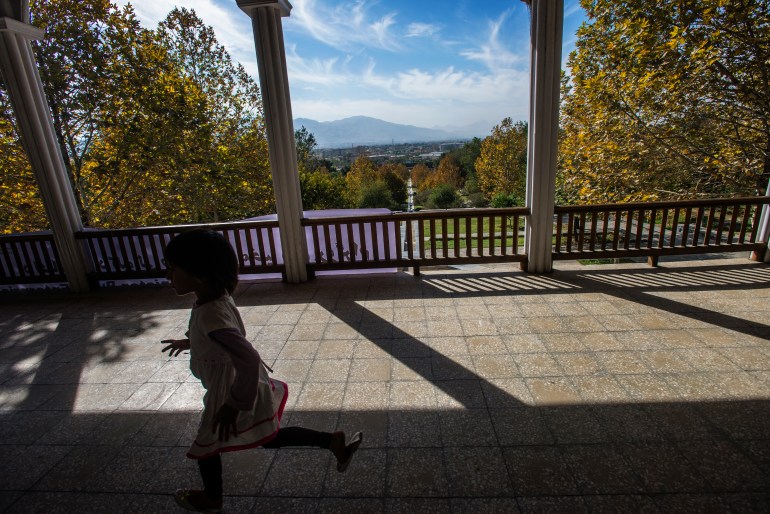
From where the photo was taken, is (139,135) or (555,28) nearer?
(555,28)

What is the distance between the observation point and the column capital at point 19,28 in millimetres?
3431

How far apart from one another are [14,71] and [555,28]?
547 cm

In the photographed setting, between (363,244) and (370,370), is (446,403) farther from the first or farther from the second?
(363,244)

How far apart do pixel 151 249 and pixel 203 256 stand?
400cm

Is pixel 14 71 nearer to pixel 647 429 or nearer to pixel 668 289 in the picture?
pixel 647 429

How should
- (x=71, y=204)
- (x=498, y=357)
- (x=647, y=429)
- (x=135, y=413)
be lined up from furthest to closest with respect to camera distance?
(x=71, y=204), (x=498, y=357), (x=135, y=413), (x=647, y=429)

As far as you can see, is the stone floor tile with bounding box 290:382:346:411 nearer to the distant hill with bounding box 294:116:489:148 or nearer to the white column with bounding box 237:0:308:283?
the white column with bounding box 237:0:308:283

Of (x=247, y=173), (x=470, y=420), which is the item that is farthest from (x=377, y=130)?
(x=470, y=420)

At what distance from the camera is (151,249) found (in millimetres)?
4371

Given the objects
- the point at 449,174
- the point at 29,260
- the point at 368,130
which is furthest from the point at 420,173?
the point at 368,130

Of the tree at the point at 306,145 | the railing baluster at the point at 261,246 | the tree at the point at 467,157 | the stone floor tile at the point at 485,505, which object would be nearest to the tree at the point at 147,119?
the railing baluster at the point at 261,246

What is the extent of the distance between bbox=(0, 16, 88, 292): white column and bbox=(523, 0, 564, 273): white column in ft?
17.1

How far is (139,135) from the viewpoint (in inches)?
326

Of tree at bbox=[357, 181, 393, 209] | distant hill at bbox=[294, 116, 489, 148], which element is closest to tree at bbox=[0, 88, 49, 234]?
tree at bbox=[357, 181, 393, 209]
